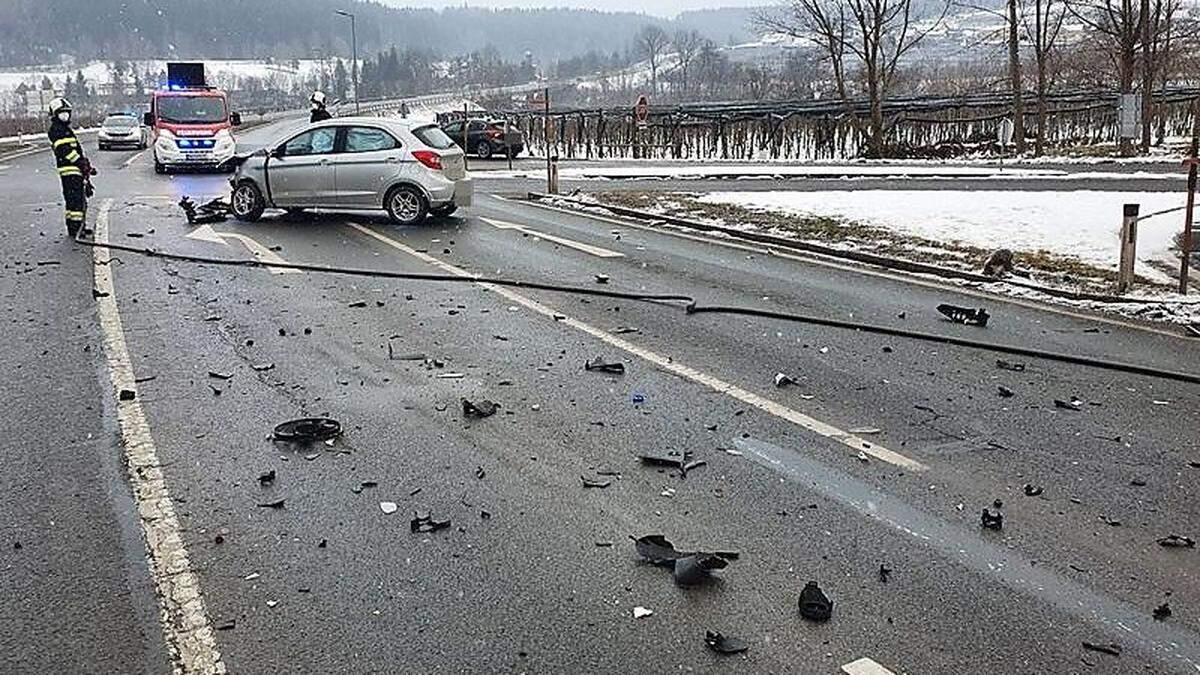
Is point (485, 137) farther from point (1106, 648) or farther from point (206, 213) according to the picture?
point (1106, 648)

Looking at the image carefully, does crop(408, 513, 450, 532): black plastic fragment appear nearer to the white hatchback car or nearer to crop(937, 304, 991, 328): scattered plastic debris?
crop(937, 304, 991, 328): scattered plastic debris

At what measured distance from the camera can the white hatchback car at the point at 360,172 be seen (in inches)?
623

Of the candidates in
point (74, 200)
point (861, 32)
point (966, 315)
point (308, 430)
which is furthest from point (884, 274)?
point (861, 32)

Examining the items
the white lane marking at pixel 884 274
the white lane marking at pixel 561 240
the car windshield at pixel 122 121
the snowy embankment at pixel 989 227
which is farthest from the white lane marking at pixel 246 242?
the car windshield at pixel 122 121

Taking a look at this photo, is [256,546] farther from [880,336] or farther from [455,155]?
[455,155]

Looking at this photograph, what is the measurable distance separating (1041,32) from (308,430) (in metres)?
35.8

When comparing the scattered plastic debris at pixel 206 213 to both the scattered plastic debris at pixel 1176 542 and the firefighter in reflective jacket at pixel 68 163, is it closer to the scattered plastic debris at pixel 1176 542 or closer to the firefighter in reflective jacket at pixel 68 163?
the firefighter in reflective jacket at pixel 68 163

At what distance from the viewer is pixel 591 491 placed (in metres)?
5.13

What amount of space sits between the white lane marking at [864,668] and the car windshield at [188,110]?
1111 inches

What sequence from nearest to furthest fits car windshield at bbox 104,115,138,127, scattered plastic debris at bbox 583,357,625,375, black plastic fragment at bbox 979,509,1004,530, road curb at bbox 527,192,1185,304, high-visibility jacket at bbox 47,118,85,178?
black plastic fragment at bbox 979,509,1004,530 → scattered plastic debris at bbox 583,357,625,375 → road curb at bbox 527,192,1185,304 → high-visibility jacket at bbox 47,118,85,178 → car windshield at bbox 104,115,138,127

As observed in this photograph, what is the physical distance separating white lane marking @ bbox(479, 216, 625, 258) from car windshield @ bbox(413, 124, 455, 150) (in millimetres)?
1376

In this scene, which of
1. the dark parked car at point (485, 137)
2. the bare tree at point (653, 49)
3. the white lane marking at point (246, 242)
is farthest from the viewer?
the bare tree at point (653, 49)

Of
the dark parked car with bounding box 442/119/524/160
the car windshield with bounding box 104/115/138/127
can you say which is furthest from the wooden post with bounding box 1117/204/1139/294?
the car windshield with bounding box 104/115/138/127

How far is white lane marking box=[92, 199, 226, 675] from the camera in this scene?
367cm
